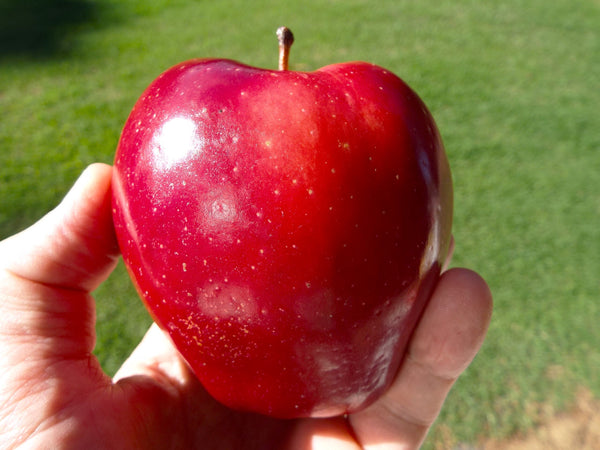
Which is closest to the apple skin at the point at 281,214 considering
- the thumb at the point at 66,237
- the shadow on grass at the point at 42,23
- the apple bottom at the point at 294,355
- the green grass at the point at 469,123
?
the apple bottom at the point at 294,355

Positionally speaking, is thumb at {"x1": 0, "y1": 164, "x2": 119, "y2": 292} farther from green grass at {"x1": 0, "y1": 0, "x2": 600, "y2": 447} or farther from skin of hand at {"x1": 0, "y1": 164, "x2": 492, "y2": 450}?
green grass at {"x1": 0, "y1": 0, "x2": 600, "y2": 447}

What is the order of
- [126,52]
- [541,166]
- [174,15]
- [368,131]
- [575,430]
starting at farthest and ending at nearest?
[174,15] → [126,52] → [541,166] → [575,430] → [368,131]

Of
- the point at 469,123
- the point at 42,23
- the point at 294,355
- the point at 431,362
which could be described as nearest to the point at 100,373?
the point at 294,355

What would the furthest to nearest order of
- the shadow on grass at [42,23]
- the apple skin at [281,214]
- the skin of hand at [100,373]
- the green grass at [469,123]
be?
1. the shadow on grass at [42,23]
2. the green grass at [469,123]
3. the skin of hand at [100,373]
4. the apple skin at [281,214]

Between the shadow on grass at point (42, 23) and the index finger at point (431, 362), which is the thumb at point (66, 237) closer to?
the index finger at point (431, 362)

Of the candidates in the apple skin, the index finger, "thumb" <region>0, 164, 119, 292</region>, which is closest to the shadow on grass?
"thumb" <region>0, 164, 119, 292</region>

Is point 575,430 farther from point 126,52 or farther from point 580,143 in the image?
point 126,52

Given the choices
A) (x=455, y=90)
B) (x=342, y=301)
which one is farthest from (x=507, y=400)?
(x=455, y=90)
